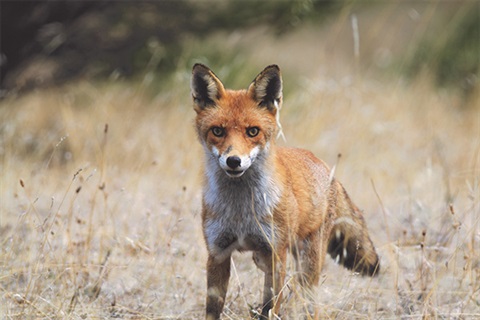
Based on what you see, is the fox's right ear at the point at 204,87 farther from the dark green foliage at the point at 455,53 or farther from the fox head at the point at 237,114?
the dark green foliage at the point at 455,53

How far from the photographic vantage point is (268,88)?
3805 mm

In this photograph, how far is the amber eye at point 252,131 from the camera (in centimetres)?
363

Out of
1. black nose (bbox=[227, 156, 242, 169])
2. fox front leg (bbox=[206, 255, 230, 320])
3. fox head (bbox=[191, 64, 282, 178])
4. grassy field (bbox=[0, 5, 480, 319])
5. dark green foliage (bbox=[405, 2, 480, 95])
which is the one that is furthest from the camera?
dark green foliage (bbox=[405, 2, 480, 95])

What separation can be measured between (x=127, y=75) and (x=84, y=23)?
789 millimetres

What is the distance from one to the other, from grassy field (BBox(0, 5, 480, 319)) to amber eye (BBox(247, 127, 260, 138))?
53cm

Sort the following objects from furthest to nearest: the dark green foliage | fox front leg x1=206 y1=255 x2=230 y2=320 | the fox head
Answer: the dark green foliage, fox front leg x1=206 y1=255 x2=230 y2=320, the fox head

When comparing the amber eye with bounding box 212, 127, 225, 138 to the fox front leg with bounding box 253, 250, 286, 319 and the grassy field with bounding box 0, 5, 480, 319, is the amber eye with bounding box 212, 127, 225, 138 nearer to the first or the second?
the grassy field with bounding box 0, 5, 480, 319

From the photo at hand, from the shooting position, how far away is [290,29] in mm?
7547

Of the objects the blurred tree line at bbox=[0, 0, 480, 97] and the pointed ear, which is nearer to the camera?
the pointed ear

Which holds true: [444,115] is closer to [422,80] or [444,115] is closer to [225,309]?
[422,80]

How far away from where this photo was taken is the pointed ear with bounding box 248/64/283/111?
3730mm

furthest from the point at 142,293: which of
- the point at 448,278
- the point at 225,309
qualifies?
the point at 448,278

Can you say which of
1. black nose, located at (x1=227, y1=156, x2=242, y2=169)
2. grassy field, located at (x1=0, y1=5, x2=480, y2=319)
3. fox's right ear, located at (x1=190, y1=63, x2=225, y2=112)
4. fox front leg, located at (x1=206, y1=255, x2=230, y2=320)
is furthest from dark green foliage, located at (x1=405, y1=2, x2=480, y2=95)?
black nose, located at (x1=227, y1=156, x2=242, y2=169)

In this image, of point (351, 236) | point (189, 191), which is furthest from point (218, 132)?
point (189, 191)
